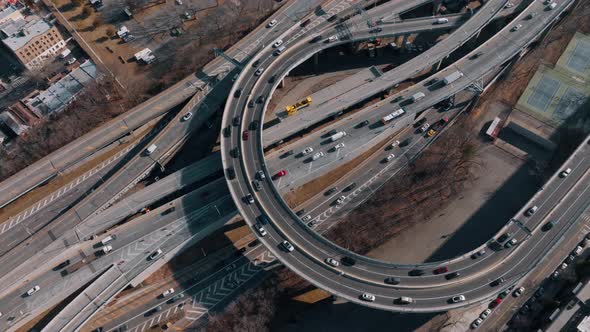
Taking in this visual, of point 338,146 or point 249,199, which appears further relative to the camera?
point 338,146

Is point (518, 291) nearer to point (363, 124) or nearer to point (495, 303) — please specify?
point (495, 303)

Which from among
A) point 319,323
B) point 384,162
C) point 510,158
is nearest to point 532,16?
point 510,158

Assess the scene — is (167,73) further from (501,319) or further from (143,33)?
(501,319)

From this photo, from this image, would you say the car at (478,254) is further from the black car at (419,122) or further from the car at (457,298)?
the black car at (419,122)

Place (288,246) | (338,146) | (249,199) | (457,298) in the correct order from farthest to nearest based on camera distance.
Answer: (338,146) < (249,199) < (288,246) < (457,298)

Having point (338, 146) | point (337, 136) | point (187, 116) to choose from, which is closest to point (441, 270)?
point (338, 146)
